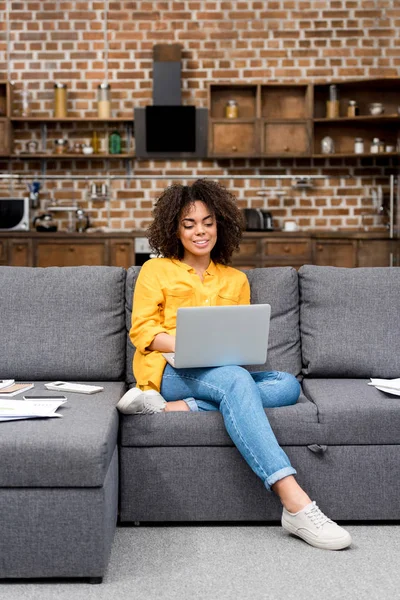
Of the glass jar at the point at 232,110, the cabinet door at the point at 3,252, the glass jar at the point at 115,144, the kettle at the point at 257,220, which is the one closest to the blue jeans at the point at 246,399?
the kettle at the point at 257,220

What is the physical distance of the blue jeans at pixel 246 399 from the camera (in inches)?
92.8

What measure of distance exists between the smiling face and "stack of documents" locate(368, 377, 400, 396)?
2.52 ft

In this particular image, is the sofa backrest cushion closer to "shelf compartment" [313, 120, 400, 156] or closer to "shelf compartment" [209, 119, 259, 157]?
"shelf compartment" [209, 119, 259, 157]

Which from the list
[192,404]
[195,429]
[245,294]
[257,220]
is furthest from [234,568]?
[257,220]

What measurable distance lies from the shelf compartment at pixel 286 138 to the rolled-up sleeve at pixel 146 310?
3946mm

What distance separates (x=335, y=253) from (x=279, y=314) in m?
3.40

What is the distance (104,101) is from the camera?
21.9 feet

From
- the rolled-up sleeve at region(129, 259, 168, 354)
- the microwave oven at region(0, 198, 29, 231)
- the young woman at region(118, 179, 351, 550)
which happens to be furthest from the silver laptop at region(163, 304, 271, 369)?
the microwave oven at region(0, 198, 29, 231)

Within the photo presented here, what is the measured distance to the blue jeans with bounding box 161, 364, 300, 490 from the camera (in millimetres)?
2357

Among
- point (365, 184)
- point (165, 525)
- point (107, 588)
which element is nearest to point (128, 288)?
point (165, 525)

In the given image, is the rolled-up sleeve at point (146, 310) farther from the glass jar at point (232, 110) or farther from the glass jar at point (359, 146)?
the glass jar at point (359, 146)

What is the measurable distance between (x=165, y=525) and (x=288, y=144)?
180 inches

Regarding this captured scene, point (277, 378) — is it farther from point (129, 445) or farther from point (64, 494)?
point (64, 494)

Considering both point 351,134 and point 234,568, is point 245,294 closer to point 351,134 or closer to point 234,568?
point 234,568
